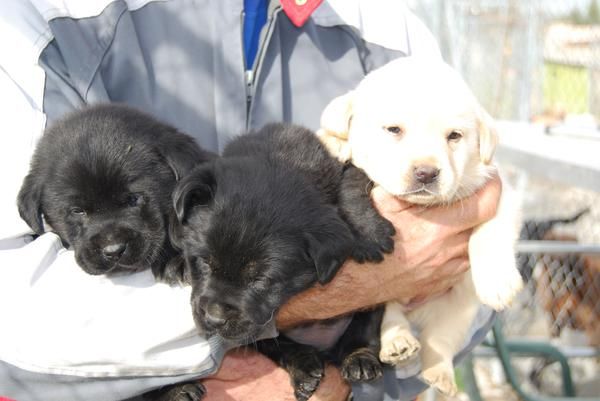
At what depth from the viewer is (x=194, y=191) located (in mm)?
2246

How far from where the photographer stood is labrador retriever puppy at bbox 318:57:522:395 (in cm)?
249

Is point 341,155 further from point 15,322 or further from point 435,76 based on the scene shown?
point 15,322

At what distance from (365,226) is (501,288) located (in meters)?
0.51

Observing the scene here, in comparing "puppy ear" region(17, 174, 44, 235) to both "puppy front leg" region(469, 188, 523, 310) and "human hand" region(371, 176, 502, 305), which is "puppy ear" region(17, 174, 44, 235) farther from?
"puppy front leg" region(469, 188, 523, 310)

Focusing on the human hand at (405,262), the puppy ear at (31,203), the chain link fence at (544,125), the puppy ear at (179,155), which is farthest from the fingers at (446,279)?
the chain link fence at (544,125)

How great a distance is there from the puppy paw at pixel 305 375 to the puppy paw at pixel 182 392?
318mm

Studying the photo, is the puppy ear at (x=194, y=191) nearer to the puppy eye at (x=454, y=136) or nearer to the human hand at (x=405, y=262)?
the human hand at (x=405, y=262)

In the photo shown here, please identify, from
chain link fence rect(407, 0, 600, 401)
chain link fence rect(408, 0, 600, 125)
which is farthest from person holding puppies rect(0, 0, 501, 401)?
chain link fence rect(408, 0, 600, 125)

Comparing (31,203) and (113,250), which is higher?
(31,203)

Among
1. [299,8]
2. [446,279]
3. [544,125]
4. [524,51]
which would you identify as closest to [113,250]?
[446,279]

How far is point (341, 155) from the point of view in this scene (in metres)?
2.75

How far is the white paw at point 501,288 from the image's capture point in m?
2.48

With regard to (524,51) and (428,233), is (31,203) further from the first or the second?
(524,51)

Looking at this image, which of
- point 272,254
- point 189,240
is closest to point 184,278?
point 189,240
